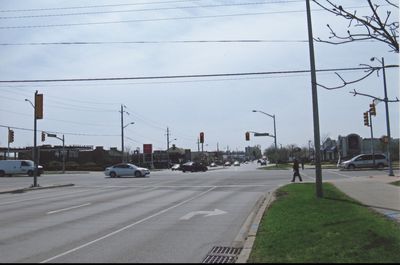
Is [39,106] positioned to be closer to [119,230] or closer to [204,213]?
[204,213]

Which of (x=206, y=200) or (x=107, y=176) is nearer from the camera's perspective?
(x=206, y=200)

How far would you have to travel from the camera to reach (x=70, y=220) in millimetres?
15102

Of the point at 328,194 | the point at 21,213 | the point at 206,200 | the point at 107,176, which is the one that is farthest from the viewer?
the point at 107,176

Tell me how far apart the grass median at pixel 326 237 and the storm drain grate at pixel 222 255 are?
390mm

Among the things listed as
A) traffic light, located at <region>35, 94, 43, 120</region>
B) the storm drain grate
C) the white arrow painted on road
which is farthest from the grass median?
traffic light, located at <region>35, 94, 43, 120</region>

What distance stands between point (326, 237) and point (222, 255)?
1994 mm

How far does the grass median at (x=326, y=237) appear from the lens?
8.02m

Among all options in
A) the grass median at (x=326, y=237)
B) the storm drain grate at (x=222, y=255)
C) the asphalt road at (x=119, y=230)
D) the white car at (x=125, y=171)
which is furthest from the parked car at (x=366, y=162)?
the storm drain grate at (x=222, y=255)

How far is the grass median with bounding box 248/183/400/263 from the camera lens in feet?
26.3

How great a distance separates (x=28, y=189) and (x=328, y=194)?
754 inches

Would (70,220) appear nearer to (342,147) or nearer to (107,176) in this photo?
(107,176)

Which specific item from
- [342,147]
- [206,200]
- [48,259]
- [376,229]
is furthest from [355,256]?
[342,147]

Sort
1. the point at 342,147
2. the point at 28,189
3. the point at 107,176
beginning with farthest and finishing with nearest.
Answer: the point at 342,147 → the point at 107,176 → the point at 28,189

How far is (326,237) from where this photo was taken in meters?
9.77
